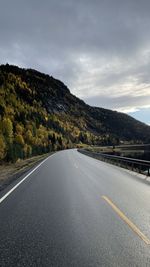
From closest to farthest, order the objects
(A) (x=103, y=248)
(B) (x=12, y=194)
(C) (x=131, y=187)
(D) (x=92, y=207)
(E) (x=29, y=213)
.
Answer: (A) (x=103, y=248)
(E) (x=29, y=213)
(D) (x=92, y=207)
(B) (x=12, y=194)
(C) (x=131, y=187)

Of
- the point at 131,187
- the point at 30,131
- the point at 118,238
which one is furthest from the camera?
the point at 30,131

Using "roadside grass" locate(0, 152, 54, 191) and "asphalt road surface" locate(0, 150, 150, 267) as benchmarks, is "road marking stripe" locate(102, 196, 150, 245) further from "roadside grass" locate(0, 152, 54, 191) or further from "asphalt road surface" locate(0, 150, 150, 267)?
"roadside grass" locate(0, 152, 54, 191)

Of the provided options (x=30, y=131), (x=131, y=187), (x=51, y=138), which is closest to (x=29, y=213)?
(x=131, y=187)

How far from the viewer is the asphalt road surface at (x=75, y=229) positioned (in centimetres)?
492

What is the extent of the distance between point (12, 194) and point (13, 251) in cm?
612

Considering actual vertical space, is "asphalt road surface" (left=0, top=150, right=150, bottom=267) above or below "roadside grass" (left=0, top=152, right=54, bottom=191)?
below

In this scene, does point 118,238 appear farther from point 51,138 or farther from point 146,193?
point 51,138

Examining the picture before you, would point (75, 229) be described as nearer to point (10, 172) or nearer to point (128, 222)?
point (128, 222)

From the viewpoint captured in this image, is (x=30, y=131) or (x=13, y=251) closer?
(x=13, y=251)

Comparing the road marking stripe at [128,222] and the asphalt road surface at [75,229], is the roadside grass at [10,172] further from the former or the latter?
the road marking stripe at [128,222]

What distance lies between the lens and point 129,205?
9094mm

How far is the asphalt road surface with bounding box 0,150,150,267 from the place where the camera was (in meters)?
4.92

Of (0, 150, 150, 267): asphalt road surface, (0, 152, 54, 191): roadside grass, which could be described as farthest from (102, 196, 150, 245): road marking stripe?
(0, 152, 54, 191): roadside grass

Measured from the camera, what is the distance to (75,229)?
6.56m
